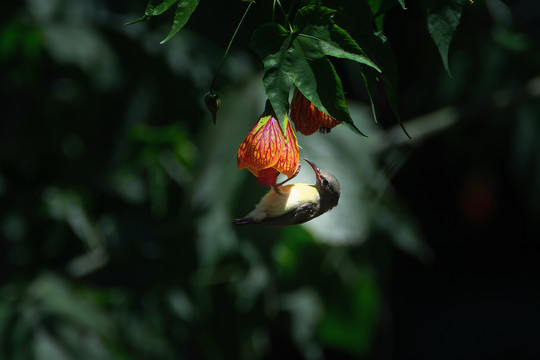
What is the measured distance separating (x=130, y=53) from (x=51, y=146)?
13.5 inches

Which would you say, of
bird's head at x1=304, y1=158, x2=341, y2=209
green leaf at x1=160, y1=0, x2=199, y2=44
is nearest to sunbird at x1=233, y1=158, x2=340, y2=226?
bird's head at x1=304, y1=158, x2=341, y2=209

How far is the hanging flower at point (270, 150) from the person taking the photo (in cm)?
60

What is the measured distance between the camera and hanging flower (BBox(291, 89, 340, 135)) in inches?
25.0

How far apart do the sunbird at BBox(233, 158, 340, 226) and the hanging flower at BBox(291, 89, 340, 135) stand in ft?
0.14

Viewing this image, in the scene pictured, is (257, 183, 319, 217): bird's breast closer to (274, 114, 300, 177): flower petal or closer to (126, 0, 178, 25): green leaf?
(274, 114, 300, 177): flower petal

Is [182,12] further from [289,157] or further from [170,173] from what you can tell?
[170,173]

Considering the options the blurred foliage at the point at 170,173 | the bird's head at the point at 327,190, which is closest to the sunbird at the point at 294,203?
the bird's head at the point at 327,190

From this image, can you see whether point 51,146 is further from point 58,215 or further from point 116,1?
point 116,1

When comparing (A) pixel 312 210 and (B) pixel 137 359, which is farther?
(B) pixel 137 359

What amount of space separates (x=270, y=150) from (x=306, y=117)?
0.06m

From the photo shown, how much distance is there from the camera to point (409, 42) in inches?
79.3

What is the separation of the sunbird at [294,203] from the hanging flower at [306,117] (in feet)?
0.14

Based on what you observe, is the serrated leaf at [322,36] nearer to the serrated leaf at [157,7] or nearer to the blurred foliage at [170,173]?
the serrated leaf at [157,7]

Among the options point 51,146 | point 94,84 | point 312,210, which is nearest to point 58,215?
point 51,146
